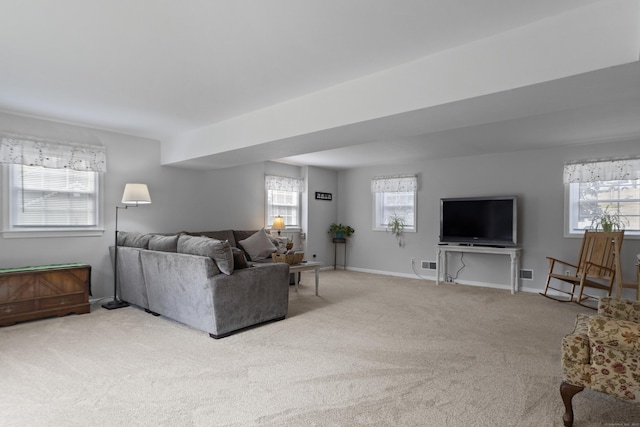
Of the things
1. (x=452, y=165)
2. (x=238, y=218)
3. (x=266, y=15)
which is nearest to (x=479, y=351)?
(x=266, y=15)

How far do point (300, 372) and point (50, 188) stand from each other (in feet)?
12.8

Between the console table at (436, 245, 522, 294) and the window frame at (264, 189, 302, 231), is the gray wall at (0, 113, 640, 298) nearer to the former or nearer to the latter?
the window frame at (264, 189, 302, 231)

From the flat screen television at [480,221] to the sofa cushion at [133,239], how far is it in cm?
471

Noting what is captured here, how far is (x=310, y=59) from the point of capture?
8.90 ft

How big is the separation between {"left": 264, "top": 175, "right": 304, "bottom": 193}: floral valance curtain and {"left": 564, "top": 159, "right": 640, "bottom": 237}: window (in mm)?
4610

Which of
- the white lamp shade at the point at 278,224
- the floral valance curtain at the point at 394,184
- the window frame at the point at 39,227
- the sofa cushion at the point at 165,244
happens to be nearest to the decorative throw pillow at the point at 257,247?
the white lamp shade at the point at 278,224

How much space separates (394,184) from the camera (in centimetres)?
720

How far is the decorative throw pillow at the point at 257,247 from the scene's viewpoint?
5.80 m

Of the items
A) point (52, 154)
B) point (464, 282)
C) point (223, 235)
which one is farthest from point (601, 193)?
point (52, 154)

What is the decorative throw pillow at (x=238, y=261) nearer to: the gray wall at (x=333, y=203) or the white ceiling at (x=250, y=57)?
the white ceiling at (x=250, y=57)

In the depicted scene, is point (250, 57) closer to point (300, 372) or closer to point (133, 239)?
point (300, 372)

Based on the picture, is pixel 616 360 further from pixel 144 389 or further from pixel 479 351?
pixel 144 389

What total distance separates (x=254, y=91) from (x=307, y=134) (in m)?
0.63

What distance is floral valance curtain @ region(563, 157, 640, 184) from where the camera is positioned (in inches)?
196
